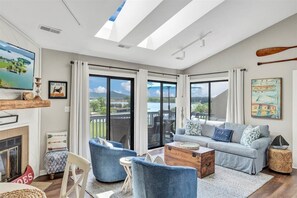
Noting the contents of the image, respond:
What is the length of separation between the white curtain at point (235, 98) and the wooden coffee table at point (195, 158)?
1.69 meters

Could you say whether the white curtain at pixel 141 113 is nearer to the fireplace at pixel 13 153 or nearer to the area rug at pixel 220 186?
the area rug at pixel 220 186

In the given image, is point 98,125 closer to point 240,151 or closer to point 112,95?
point 112,95

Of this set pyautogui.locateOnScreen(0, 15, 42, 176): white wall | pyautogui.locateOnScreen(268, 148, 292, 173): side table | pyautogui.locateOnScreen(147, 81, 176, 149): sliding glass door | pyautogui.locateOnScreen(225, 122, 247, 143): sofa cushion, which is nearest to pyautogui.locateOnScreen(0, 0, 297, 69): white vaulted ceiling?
pyautogui.locateOnScreen(0, 15, 42, 176): white wall

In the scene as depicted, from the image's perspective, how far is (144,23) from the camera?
3.34 metres

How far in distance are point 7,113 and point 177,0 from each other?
3023 mm

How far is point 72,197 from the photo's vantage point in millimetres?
2838

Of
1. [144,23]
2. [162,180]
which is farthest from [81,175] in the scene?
[144,23]

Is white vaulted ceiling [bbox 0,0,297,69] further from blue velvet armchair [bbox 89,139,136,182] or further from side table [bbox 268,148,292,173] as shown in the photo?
side table [bbox 268,148,292,173]

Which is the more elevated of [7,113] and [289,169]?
[7,113]

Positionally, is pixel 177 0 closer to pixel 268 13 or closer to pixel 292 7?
pixel 268 13

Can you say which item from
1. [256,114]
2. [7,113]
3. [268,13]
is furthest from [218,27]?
[7,113]

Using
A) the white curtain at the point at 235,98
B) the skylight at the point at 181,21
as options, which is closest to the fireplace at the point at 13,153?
the skylight at the point at 181,21

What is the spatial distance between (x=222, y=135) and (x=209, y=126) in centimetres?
61

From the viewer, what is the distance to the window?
18.1 ft
